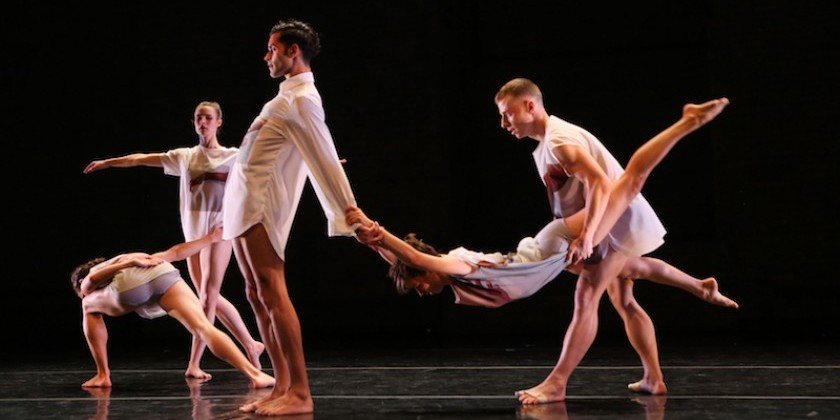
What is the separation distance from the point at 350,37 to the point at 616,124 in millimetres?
2191

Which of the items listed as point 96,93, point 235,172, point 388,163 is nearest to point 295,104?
point 235,172

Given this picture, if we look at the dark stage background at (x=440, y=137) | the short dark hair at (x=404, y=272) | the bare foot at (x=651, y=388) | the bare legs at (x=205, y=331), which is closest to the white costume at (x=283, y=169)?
the short dark hair at (x=404, y=272)

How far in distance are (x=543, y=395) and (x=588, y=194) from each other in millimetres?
729

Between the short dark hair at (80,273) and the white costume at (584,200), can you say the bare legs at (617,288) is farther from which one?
the short dark hair at (80,273)

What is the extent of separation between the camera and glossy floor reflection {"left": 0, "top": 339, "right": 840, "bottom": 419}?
113 inches

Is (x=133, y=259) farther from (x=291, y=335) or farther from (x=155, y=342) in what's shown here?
(x=155, y=342)

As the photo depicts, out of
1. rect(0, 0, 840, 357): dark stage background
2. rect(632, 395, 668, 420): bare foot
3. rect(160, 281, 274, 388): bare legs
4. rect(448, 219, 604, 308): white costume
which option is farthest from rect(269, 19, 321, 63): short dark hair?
rect(0, 0, 840, 357): dark stage background

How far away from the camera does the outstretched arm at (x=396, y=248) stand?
2.68 meters

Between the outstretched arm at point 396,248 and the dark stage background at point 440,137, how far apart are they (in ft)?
11.8

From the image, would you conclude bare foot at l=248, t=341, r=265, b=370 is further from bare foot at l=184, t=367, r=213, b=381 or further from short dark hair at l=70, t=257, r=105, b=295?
short dark hair at l=70, t=257, r=105, b=295

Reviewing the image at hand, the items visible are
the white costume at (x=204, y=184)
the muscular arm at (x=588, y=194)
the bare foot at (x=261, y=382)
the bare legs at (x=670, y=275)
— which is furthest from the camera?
the white costume at (x=204, y=184)

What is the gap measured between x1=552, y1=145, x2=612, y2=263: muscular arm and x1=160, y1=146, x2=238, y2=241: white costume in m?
2.02

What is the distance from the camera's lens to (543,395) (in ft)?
9.87

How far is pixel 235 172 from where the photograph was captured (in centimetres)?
289
